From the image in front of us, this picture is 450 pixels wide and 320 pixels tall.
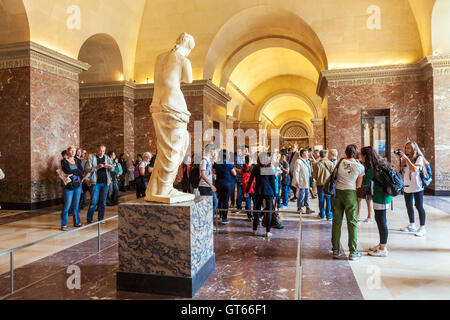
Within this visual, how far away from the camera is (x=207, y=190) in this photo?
6.26m

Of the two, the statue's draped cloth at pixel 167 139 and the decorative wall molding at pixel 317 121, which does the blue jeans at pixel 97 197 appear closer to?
the statue's draped cloth at pixel 167 139

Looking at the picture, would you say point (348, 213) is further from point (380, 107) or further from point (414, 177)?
point (380, 107)

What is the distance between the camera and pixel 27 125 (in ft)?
27.8

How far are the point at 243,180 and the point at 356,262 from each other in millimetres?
3650

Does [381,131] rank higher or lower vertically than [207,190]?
higher

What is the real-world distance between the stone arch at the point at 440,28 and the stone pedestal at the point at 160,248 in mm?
10840

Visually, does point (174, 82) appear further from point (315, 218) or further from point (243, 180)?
point (315, 218)

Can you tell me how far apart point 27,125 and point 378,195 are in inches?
339

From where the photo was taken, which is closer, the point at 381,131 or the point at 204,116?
the point at 381,131

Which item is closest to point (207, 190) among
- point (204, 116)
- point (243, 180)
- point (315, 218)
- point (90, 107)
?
point (243, 180)

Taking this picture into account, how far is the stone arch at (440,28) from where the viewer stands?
32.6ft

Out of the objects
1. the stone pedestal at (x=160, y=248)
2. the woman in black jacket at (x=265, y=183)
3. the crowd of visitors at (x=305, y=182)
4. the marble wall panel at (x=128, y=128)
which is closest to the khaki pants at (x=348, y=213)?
the crowd of visitors at (x=305, y=182)

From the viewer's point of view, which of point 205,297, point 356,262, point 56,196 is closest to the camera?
point 205,297

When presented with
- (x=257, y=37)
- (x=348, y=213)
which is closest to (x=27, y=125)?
(x=348, y=213)
